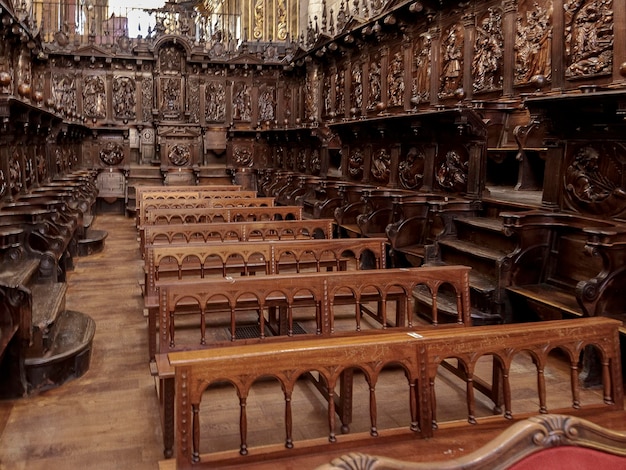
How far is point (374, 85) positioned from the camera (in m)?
11.3

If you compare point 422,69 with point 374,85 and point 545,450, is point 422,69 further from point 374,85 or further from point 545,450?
point 545,450

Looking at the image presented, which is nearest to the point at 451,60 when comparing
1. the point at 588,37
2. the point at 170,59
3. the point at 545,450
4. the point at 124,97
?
the point at 588,37

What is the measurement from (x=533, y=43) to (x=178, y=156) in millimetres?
10329

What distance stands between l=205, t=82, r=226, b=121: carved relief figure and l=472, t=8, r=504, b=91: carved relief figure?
9.55 m

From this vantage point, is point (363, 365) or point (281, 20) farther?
point (281, 20)

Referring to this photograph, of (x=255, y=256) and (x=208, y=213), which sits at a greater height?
(x=208, y=213)

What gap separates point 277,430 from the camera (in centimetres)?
327

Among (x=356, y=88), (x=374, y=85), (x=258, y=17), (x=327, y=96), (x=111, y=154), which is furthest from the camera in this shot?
(x=258, y=17)

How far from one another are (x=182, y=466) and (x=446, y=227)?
4630 millimetres

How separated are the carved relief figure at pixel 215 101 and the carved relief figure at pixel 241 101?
301 mm

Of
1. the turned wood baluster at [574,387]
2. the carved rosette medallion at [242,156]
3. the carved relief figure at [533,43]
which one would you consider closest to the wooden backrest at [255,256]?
the turned wood baluster at [574,387]

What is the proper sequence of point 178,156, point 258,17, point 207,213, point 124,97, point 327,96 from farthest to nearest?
point 258,17, point 124,97, point 178,156, point 327,96, point 207,213

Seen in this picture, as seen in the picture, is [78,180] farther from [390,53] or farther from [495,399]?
[495,399]

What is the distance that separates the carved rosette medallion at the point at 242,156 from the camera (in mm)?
16094
